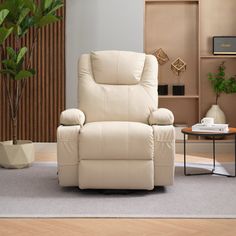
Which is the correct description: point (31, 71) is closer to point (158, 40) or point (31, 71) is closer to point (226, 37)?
point (158, 40)

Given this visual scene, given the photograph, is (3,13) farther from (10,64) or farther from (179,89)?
(179,89)

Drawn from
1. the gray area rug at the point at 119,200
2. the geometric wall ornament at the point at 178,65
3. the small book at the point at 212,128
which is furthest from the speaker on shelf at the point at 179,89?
the gray area rug at the point at 119,200

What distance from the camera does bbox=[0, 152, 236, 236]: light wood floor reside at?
9.50ft

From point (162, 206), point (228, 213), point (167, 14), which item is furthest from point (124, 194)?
point (167, 14)

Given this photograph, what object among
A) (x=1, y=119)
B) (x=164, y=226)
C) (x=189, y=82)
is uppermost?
(x=189, y=82)

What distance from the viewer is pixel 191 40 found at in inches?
239

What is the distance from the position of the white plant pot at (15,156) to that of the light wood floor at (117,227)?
1.77 meters

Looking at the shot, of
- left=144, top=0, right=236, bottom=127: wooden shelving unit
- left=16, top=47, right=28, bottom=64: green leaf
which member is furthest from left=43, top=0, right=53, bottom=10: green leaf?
left=144, top=0, right=236, bottom=127: wooden shelving unit

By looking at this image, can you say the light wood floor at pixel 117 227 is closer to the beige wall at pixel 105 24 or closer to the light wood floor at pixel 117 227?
the light wood floor at pixel 117 227

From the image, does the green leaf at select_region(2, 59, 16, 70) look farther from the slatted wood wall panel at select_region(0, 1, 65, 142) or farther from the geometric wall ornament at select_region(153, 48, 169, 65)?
the geometric wall ornament at select_region(153, 48, 169, 65)

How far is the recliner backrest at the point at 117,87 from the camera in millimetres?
4305

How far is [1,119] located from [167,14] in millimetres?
2230

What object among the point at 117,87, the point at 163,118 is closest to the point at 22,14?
the point at 117,87

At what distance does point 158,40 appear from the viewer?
6.11m
